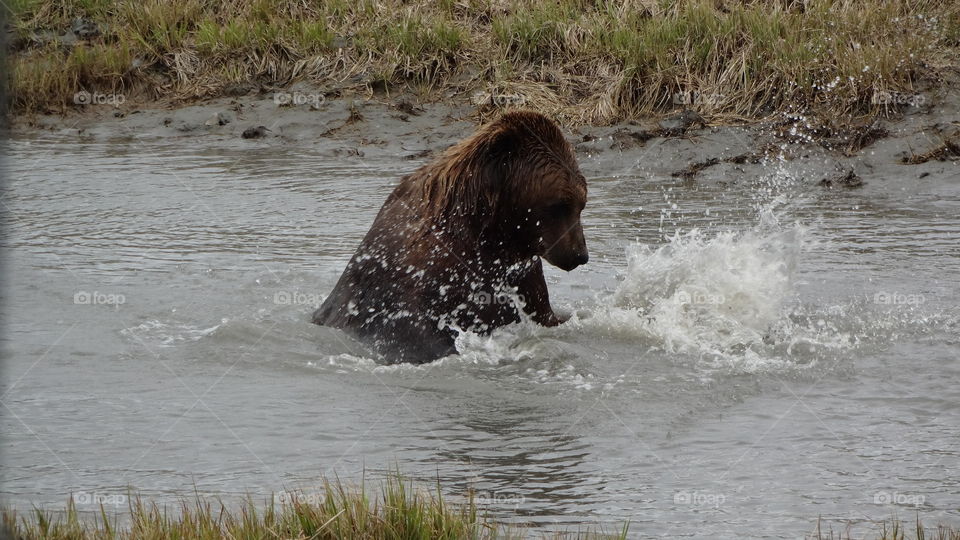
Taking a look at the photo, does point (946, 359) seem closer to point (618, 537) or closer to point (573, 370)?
point (573, 370)

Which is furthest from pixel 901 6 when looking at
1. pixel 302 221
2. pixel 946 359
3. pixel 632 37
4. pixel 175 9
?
pixel 175 9

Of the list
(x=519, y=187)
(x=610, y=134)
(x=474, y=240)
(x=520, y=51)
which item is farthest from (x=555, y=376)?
(x=520, y=51)

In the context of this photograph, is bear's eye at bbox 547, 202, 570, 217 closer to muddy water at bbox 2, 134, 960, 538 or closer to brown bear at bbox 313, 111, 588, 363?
brown bear at bbox 313, 111, 588, 363

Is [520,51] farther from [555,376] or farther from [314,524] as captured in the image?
[314,524]

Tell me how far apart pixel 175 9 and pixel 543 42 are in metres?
5.09

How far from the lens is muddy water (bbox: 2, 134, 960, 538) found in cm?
418

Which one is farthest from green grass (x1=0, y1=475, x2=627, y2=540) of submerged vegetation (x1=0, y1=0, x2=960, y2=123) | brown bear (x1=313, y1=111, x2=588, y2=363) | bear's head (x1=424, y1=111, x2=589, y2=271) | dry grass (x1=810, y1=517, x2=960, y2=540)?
submerged vegetation (x1=0, y1=0, x2=960, y2=123)

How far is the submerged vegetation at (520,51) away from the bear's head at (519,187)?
6.33 m

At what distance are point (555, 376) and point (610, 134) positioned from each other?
648 centimetres

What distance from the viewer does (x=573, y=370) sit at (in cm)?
581

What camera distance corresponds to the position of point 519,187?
5.58 metres

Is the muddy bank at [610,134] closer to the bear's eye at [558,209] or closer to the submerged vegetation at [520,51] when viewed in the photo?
the submerged vegetation at [520,51]

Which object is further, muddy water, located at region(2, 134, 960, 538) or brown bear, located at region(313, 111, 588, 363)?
brown bear, located at region(313, 111, 588, 363)

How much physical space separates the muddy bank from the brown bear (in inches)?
214
